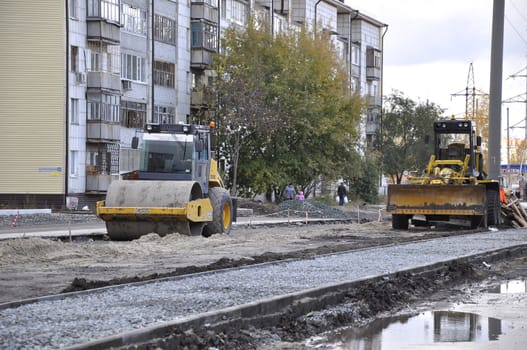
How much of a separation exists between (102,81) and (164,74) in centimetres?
788

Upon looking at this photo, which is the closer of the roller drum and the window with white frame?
the roller drum

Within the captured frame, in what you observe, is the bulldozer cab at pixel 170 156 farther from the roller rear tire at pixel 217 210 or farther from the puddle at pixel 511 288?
the puddle at pixel 511 288

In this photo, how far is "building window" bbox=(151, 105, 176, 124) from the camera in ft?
203

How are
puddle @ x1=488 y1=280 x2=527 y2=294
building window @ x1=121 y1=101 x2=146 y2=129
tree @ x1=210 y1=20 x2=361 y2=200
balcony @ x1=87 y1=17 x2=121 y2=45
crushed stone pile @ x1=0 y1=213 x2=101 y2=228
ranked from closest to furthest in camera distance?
1. puddle @ x1=488 y1=280 x2=527 y2=294
2. crushed stone pile @ x1=0 y1=213 x2=101 y2=228
3. balcony @ x1=87 y1=17 x2=121 y2=45
4. building window @ x1=121 y1=101 x2=146 y2=129
5. tree @ x1=210 y1=20 x2=361 y2=200

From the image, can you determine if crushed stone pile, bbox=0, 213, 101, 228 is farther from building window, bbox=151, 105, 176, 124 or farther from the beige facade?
building window, bbox=151, 105, 176, 124

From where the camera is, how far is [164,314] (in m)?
11.6

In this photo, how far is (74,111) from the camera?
5425 centimetres

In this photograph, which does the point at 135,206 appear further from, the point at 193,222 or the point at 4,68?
the point at 4,68

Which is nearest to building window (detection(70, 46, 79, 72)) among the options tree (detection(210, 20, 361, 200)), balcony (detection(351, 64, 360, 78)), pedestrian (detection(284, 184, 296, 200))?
tree (detection(210, 20, 361, 200))

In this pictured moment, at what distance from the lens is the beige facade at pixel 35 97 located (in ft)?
174

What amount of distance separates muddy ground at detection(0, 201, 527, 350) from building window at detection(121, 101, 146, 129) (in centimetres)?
2666

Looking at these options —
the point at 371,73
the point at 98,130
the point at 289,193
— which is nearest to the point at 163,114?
the point at 98,130

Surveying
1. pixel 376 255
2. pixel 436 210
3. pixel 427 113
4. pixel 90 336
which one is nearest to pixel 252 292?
pixel 90 336

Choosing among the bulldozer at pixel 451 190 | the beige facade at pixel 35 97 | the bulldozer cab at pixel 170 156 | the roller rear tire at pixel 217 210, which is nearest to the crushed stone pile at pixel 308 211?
the beige facade at pixel 35 97
